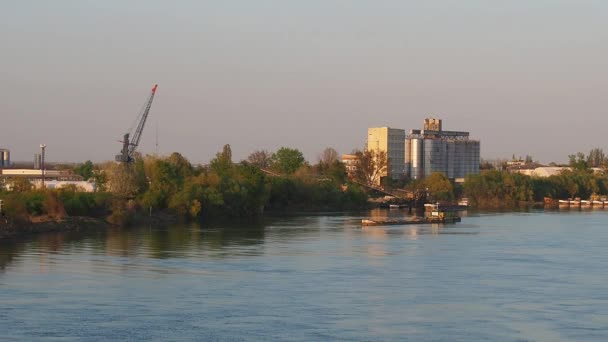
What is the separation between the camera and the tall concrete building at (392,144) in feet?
398

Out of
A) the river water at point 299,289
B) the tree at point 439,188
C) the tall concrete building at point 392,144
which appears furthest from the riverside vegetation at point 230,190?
the tall concrete building at point 392,144

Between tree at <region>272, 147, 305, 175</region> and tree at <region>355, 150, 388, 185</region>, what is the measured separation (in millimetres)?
6951

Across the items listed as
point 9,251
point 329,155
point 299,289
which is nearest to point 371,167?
point 329,155

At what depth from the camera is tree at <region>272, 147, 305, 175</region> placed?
101 metres

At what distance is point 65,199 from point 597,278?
95.2 feet

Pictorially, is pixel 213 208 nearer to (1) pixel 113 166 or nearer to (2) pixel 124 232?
A: (1) pixel 113 166

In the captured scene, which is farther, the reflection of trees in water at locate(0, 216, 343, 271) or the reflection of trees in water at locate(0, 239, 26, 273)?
the reflection of trees in water at locate(0, 216, 343, 271)

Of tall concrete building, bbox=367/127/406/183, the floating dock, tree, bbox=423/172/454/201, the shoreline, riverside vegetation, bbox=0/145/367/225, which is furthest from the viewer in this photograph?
tall concrete building, bbox=367/127/406/183

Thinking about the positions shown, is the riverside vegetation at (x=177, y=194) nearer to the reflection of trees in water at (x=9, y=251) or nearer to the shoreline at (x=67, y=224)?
the shoreline at (x=67, y=224)

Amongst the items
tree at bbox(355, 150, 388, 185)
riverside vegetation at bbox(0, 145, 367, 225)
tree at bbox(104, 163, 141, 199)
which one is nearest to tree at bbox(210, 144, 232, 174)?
riverside vegetation at bbox(0, 145, 367, 225)

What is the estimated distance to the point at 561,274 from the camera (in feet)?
90.6

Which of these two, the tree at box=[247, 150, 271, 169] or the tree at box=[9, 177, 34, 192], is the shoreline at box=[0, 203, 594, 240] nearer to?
the tree at box=[9, 177, 34, 192]

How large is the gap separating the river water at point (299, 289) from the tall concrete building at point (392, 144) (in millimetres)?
80903

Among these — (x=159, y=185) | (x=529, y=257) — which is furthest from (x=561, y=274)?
(x=159, y=185)
